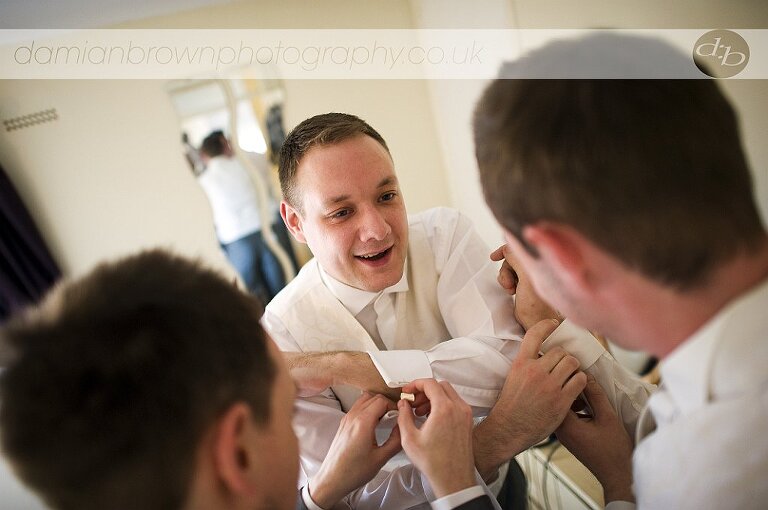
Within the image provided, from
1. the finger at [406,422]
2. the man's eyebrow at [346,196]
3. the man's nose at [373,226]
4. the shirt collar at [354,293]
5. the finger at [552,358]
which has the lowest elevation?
the finger at [552,358]

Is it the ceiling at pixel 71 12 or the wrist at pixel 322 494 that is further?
the ceiling at pixel 71 12

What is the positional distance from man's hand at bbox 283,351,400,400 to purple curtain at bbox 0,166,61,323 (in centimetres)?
328

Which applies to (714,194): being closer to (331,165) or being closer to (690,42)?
(690,42)

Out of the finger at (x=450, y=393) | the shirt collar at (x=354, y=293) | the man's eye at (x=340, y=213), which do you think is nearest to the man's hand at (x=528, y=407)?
the finger at (x=450, y=393)

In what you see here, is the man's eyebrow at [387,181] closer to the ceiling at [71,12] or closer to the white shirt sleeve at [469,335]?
the white shirt sleeve at [469,335]

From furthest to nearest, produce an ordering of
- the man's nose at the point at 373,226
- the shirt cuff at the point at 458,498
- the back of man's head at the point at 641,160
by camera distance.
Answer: the man's nose at the point at 373,226
the shirt cuff at the point at 458,498
the back of man's head at the point at 641,160

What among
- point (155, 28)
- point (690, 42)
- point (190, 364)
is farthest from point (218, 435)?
point (155, 28)

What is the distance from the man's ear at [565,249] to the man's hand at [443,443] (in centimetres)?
33

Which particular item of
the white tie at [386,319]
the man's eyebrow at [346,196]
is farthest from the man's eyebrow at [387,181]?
the white tie at [386,319]

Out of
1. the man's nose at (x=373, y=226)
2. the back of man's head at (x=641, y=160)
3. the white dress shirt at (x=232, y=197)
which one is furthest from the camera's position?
the white dress shirt at (x=232, y=197)

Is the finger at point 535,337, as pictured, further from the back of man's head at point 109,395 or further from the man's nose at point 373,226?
the back of man's head at point 109,395

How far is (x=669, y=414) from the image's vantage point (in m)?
0.54

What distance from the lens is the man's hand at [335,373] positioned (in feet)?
3.01

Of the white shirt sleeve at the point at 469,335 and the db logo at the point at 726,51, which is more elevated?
the db logo at the point at 726,51
